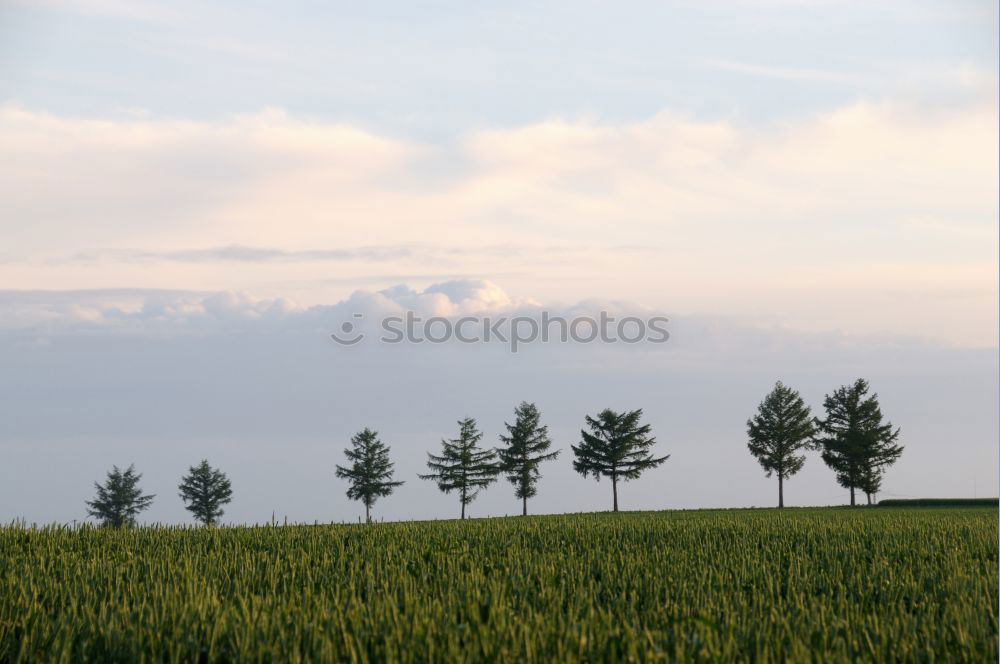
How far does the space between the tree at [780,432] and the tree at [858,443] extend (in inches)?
82.9

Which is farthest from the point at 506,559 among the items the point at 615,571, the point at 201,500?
the point at 201,500

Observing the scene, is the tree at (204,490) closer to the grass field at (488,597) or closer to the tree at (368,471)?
the tree at (368,471)

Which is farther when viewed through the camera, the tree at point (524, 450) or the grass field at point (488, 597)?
the tree at point (524, 450)

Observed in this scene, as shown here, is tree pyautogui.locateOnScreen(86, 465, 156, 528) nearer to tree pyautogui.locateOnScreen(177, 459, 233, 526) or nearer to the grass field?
tree pyautogui.locateOnScreen(177, 459, 233, 526)

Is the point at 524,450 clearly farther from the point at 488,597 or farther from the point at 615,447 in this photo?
the point at 488,597

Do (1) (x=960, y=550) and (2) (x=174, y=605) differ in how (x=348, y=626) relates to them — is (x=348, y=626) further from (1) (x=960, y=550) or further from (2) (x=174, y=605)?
(1) (x=960, y=550)

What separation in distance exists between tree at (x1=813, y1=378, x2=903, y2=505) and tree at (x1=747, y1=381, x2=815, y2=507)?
6.91 ft

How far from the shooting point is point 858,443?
66.1 meters

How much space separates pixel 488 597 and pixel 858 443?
6358cm

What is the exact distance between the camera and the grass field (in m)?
7.23

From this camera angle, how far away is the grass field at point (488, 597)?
723 centimetres

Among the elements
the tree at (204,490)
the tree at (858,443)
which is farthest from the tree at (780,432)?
the tree at (204,490)

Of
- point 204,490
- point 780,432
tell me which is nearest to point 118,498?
point 204,490

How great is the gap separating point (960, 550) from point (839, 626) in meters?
9.74
